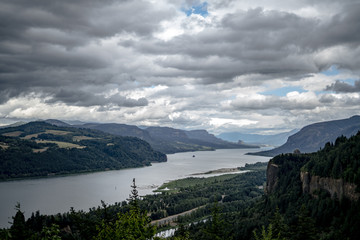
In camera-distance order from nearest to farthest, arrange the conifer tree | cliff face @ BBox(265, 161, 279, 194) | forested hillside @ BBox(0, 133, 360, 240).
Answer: the conifer tree → forested hillside @ BBox(0, 133, 360, 240) → cliff face @ BBox(265, 161, 279, 194)

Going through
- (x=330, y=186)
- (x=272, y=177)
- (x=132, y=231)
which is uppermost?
(x=132, y=231)

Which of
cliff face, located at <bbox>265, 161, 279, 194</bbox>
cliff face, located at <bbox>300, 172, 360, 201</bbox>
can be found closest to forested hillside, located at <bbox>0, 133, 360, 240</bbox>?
cliff face, located at <bbox>265, 161, 279, 194</bbox>

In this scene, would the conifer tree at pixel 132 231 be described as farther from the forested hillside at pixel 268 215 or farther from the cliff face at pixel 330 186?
the cliff face at pixel 330 186

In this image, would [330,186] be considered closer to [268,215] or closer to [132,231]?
[268,215]

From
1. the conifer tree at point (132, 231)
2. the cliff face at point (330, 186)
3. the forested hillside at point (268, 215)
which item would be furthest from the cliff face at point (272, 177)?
the conifer tree at point (132, 231)

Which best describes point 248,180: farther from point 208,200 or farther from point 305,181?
point 305,181

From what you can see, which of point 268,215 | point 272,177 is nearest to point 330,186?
point 268,215

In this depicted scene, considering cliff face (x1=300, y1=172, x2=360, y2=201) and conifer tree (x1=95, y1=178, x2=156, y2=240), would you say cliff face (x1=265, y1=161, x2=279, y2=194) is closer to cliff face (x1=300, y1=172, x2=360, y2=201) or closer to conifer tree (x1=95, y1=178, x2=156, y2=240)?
cliff face (x1=300, y1=172, x2=360, y2=201)

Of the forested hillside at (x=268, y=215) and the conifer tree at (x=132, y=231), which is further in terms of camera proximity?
the forested hillside at (x=268, y=215)
